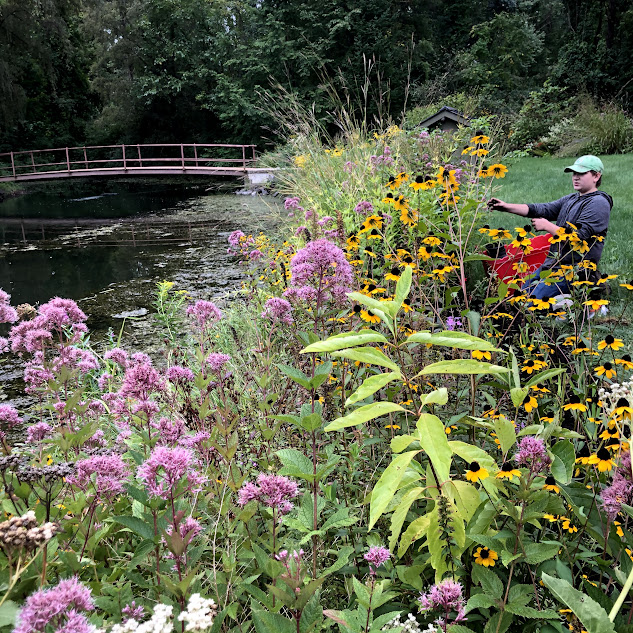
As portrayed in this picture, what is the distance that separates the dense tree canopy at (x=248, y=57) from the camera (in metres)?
19.4

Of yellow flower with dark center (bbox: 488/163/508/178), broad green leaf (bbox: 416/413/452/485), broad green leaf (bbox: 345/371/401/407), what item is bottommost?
broad green leaf (bbox: 416/413/452/485)

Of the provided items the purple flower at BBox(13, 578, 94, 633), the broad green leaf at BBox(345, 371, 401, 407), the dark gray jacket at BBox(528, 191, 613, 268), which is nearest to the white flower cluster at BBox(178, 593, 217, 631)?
the purple flower at BBox(13, 578, 94, 633)

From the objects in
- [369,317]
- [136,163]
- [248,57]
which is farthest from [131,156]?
[369,317]

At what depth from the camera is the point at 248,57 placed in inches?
932

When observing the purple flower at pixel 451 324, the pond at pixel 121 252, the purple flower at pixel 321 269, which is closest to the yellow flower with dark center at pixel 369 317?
the purple flower at pixel 321 269

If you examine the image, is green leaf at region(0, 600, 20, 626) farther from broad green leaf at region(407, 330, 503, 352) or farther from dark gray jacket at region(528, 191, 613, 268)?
dark gray jacket at region(528, 191, 613, 268)

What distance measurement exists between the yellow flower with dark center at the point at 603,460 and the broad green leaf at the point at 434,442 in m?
0.43

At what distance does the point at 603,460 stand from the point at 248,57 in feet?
85.5

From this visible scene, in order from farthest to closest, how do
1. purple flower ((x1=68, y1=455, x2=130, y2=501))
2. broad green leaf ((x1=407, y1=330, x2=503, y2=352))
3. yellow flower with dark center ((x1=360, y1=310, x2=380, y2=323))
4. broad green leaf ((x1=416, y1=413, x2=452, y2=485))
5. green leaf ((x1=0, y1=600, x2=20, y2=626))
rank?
1. yellow flower with dark center ((x1=360, y1=310, x2=380, y2=323))
2. purple flower ((x1=68, y1=455, x2=130, y2=501))
3. broad green leaf ((x1=407, y1=330, x2=503, y2=352))
4. broad green leaf ((x1=416, y1=413, x2=452, y2=485))
5. green leaf ((x1=0, y1=600, x2=20, y2=626))

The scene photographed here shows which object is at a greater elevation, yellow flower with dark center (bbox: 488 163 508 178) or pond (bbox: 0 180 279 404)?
yellow flower with dark center (bbox: 488 163 508 178)

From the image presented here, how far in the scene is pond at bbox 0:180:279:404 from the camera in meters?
5.69

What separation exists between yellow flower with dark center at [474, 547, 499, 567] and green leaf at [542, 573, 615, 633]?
0.30 m

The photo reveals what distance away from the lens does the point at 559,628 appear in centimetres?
93

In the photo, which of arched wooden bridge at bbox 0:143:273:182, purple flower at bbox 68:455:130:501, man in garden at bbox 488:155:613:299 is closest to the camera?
purple flower at bbox 68:455:130:501
